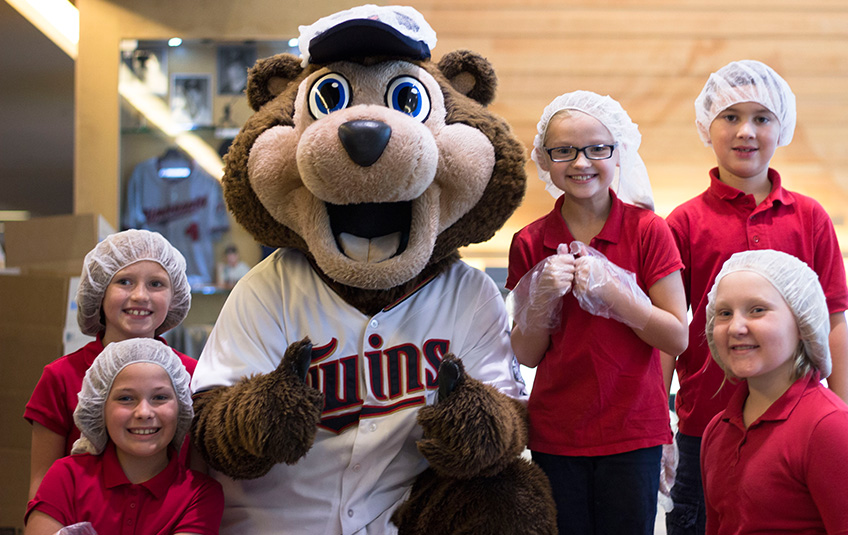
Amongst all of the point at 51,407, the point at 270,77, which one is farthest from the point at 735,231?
the point at 51,407

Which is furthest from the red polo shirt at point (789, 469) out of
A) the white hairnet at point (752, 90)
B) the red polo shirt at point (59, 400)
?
the red polo shirt at point (59, 400)

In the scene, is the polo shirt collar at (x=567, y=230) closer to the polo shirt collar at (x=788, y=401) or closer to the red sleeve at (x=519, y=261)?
the red sleeve at (x=519, y=261)

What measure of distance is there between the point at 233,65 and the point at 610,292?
1342 mm

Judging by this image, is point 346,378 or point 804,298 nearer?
point 804,298

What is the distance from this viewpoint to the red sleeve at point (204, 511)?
1.21 meters

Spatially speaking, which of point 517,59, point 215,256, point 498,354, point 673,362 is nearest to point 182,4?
point 215,256

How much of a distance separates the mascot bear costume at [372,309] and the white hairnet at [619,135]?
0.41 feet

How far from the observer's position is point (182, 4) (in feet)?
6.96

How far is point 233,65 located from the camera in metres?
2.16

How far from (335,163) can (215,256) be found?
3.74 ft

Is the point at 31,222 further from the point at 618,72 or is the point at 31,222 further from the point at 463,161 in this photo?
the point at 618,72

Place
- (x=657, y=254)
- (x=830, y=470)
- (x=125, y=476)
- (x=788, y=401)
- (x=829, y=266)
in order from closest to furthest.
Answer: (x=830, y=470), (x=788, y=401), (x=125, y=476), (x=657, y=254), (x=829, y=266)

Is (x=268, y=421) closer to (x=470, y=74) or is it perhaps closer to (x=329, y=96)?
(x=329, y=96)

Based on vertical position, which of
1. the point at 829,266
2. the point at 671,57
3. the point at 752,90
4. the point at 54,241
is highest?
the point at 671,57
